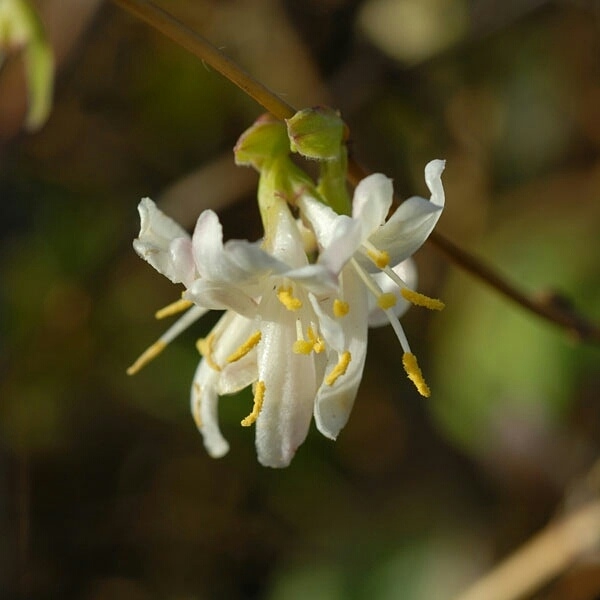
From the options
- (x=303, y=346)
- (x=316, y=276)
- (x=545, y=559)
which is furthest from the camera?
(x=545, y=559)

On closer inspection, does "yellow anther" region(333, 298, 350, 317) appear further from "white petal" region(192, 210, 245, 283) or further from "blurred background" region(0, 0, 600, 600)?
"blurred background" region(0, 0, 600, 600)

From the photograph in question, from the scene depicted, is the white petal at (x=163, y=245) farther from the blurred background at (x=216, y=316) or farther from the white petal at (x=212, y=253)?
the blurred background at (x=216, y=316)

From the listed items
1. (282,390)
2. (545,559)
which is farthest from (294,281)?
(545,559)

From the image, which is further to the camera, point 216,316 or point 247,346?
point 216,316

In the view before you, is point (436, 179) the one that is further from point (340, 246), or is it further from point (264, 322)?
point (264, 322)

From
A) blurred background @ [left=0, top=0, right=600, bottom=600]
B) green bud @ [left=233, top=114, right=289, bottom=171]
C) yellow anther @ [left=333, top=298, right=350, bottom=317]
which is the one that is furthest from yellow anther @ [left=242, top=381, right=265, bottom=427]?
blurred background @ [left=0, top=0, right=600, bottom=600]

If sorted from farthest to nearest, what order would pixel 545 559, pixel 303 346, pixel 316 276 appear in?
pixel 545 559
pixel 303 346
pixel 316 276

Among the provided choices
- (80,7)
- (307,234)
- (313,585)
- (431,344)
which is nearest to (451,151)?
(431,344)
